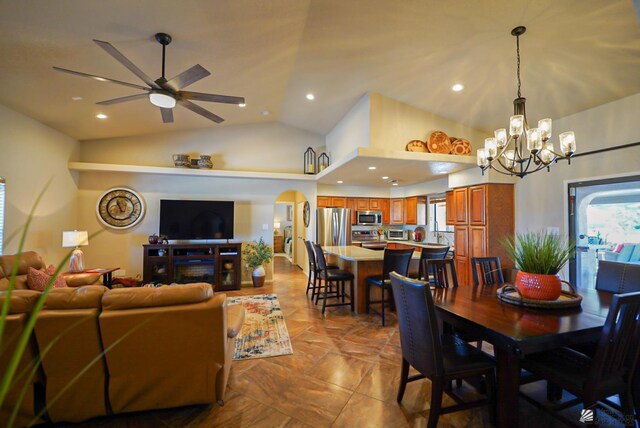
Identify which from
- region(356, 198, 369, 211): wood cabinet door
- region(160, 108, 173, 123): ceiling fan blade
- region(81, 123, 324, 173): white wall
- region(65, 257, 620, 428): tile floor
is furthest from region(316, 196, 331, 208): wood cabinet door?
region(160, 108, 173, 123): ceiling fan blade

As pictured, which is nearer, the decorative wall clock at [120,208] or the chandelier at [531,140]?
the chandelier at [531,140]

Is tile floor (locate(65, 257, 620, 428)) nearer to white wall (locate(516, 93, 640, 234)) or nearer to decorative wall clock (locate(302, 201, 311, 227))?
white wall (locate(516, 93, 640, 234))

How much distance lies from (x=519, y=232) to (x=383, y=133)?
2642 mm

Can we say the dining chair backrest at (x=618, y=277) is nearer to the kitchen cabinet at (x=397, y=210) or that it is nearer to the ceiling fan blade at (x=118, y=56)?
the ceiling fan blade at (x=118, y=56)

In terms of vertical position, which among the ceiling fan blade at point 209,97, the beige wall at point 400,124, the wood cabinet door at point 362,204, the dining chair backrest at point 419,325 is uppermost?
the beige wall at point 400,124

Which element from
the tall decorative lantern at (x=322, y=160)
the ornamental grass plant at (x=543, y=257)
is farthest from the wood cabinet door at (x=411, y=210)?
the ornamental grass plant at (x=543, y=257)

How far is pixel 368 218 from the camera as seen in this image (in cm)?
764

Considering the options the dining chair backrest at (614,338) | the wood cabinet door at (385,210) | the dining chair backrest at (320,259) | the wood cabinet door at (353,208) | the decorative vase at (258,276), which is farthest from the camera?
the wood cabinet door at (385,210)

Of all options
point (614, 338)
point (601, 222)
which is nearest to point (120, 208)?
point (614, 338)

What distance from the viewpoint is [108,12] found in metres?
2.52

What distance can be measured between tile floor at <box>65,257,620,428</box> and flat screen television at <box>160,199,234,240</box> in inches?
117

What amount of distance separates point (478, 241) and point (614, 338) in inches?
128

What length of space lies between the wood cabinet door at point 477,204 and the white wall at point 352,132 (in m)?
2.02

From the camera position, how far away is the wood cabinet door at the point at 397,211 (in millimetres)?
7695
